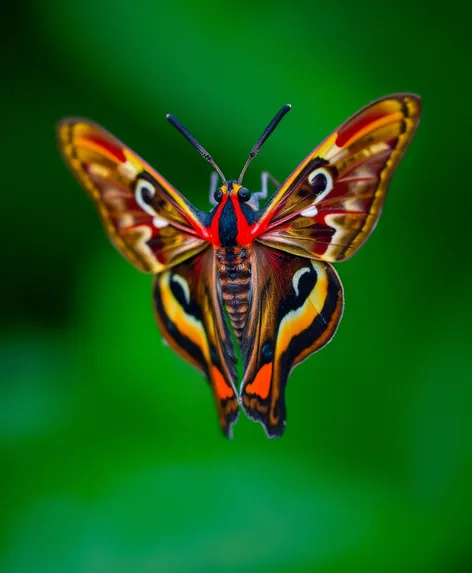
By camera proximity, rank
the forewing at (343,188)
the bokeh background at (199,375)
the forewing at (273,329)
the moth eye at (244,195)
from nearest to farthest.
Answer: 1. the forewing at (343,188)
2. the moth eye at (244,195)
3. the forewing at (273,329)
4. the bokeh background at (199,375)

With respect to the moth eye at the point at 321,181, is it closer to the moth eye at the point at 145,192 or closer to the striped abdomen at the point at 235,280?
the striped abdomen at the point at 235,280

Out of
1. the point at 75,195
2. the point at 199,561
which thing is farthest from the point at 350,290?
the point at 75,195

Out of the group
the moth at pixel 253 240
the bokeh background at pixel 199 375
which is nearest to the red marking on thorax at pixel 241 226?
the moth at pixel 253 240

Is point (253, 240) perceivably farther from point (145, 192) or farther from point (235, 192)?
point (145, 192)

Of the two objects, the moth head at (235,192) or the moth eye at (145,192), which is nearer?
the moth head at (235,192)

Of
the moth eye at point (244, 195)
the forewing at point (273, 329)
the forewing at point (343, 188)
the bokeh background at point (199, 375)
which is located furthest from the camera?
the bokeh background at point (199, 375)

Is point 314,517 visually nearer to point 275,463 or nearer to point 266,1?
point 275,463

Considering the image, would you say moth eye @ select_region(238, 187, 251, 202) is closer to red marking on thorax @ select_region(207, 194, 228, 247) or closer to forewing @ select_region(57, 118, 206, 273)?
red marking on thorax @ select_region(207, 194, 228, 247)

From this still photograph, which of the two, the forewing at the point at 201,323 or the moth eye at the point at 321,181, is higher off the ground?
the moth eye at the point at 321,181
